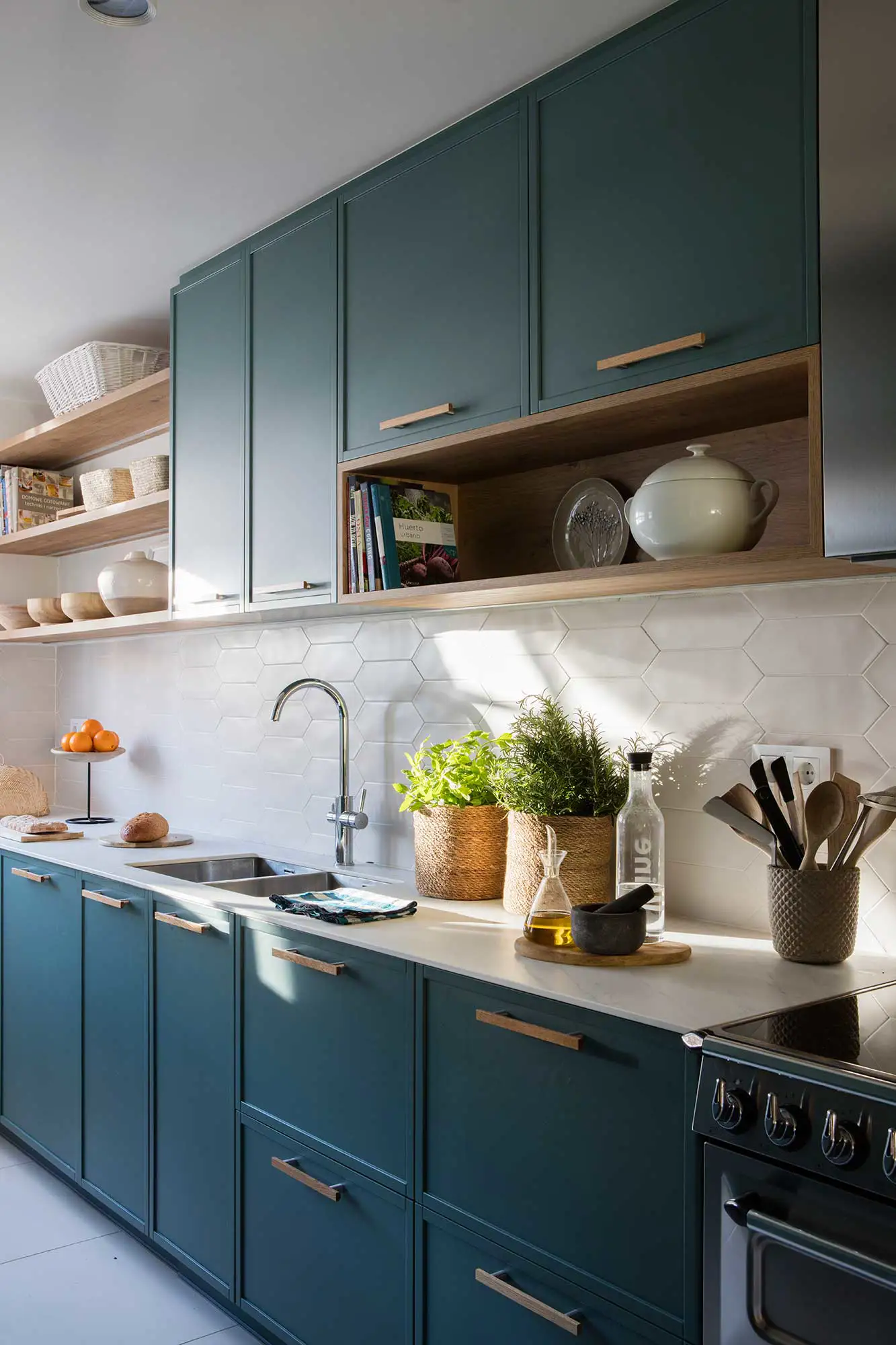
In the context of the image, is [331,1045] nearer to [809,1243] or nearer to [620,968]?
[620,968]

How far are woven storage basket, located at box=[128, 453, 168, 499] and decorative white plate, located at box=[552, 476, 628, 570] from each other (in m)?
1.48

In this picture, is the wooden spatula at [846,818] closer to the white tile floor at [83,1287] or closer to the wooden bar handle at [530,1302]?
the wooden bar handle at [530,1302]

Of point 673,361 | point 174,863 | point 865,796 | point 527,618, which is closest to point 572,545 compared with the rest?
point 527,618

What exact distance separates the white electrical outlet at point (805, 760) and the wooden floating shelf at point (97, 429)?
211 centimetres

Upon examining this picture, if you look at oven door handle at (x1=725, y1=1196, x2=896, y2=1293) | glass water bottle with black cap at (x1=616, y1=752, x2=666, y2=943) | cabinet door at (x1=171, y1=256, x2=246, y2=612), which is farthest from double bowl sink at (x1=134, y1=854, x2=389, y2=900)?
oven door handle at (x1=725, y1=1196, x2=896, y2=1293)

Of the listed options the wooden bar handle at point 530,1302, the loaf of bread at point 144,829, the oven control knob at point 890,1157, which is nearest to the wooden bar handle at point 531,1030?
the wooden bar handle at point 530,1302

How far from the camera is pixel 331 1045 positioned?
210 cm

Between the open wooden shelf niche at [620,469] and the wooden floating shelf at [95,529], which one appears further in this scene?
the wooden floating shelf at [95,529]

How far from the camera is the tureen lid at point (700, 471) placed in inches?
73.2

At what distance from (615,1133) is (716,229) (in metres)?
1.39

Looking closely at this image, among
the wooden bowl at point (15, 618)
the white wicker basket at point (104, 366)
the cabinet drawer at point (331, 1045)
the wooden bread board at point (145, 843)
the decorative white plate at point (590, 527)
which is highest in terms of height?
the white wicker basket at point (104, 366)

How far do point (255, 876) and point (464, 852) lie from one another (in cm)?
98

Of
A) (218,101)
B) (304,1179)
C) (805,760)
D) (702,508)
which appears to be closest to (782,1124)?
(805,760)

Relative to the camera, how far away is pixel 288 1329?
2197mm
